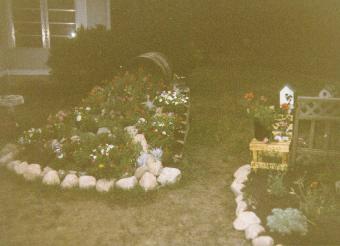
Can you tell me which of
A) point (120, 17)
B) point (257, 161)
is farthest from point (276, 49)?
point (257, 161)

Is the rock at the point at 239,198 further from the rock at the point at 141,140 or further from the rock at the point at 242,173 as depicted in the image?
the rock at the point at 141,140

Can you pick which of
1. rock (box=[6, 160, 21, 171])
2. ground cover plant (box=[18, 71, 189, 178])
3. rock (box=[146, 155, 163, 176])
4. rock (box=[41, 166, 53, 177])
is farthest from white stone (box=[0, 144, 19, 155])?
rock (box=[146, 155, 163, 176])

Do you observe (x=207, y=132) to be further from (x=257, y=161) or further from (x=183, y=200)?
(x=183, y=200)

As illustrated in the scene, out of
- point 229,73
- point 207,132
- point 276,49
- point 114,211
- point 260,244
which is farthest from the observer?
point 276,49

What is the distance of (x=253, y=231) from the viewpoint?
5066mm

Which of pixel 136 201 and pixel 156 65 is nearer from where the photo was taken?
pixel 136 201

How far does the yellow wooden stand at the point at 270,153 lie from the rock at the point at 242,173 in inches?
7.0

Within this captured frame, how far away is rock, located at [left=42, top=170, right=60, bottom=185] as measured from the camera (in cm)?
646

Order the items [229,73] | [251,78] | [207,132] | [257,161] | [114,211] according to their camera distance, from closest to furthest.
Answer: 1. [114,211]
2. [257,161]
3. [207,132]
4. [251,78]
5. [229,73]

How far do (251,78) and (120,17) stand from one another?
16.7ft

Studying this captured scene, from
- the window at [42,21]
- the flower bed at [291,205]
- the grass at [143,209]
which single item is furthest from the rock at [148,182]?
the window at [42,21]

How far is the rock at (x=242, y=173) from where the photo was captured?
6.62 meters

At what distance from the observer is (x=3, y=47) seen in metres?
14.2

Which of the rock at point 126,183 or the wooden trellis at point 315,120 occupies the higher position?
the wooden trellis at point 315,120
